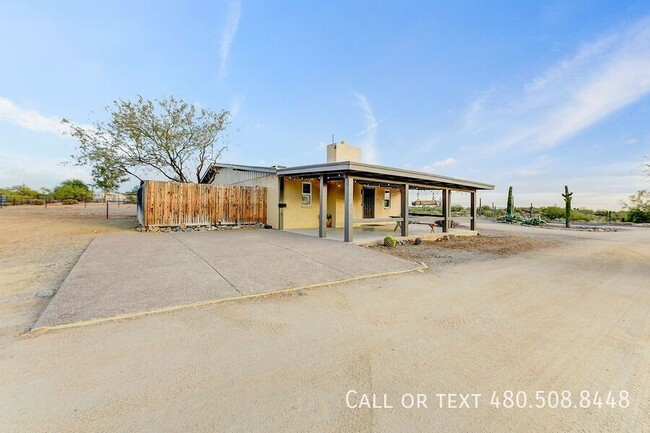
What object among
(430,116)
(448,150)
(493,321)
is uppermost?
(430,116)

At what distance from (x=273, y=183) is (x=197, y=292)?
964 centimetres

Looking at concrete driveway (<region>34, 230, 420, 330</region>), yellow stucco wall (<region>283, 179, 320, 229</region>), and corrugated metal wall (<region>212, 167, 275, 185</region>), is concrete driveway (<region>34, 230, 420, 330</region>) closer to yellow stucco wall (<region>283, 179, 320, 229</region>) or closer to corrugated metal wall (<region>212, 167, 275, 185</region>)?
yellow stucco wall (<region>283, 179, 320, 229</region>)

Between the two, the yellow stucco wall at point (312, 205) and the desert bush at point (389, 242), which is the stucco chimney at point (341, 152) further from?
the desert bush at point (389, 242)

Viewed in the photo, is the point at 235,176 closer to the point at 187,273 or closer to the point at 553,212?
the point at 187,273

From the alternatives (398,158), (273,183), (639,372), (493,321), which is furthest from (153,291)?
(398,158)

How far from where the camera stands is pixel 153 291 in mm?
4250

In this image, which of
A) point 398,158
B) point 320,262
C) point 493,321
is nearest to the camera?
point 493,321

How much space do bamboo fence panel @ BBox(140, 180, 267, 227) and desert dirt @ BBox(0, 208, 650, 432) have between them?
7741 millimetres

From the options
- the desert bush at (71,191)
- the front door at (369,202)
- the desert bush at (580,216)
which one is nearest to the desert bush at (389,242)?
the front door at (369,202)

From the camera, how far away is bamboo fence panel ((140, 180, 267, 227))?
39.2 feet

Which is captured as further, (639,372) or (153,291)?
(153,291)

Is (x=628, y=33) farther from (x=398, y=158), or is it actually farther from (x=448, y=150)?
(x=398, y=158)

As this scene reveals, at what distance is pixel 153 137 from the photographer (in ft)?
61.1

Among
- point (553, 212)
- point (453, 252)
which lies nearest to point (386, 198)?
point (453, 252)
